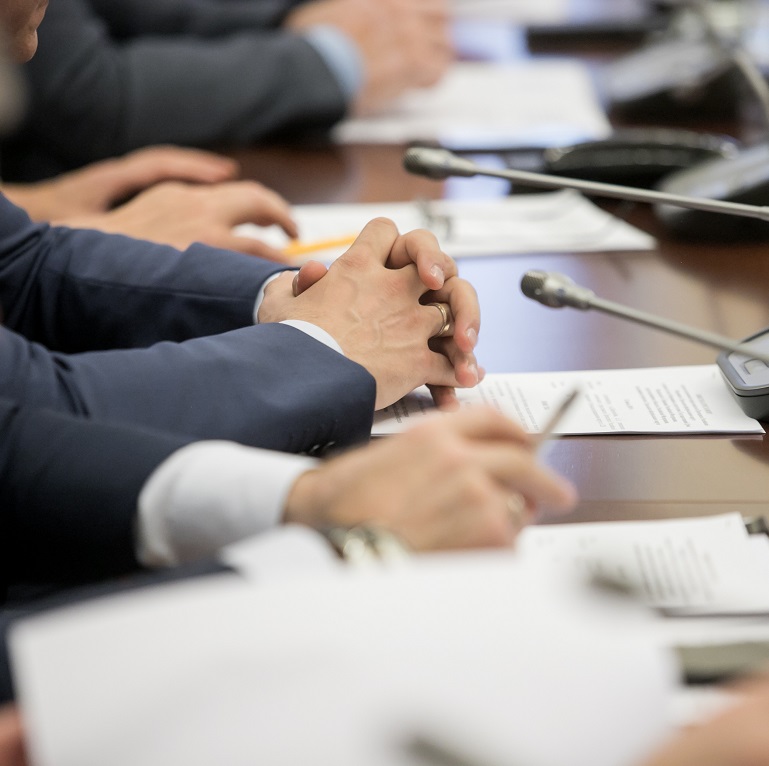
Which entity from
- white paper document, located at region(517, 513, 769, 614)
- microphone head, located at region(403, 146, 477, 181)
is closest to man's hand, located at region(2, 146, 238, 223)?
microphone head, located at region(403, 146, 477, 181)

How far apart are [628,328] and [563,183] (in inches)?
5.5

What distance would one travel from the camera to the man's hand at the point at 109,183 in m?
1.31

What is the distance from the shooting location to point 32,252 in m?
1.00

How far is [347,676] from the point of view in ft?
1.30

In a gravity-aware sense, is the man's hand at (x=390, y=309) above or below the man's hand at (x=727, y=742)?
below

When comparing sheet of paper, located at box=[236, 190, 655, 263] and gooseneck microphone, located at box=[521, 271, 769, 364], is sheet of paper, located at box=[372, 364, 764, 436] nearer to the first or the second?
gooseneck microphone, located at box=[521, 271, 769, 364]

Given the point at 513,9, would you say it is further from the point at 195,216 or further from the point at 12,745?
the point at 12,745

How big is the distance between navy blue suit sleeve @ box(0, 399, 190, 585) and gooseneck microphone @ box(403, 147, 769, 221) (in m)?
0.43

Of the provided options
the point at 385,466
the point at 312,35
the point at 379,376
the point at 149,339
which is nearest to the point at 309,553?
the point at 385,466

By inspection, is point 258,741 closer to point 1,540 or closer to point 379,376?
point 1,540

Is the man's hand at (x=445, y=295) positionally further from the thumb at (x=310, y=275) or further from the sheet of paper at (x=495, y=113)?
the sheet of paper at (x=495, y=113)

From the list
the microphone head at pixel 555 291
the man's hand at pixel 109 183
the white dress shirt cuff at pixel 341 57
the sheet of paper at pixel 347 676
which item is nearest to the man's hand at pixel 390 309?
the microphone head at pixel 555 291

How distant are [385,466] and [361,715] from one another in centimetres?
17

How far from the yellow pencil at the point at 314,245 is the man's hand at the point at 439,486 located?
1.97 feet
